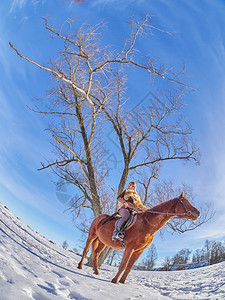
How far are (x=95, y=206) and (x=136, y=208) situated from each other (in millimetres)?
3184

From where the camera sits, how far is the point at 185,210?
3461mm

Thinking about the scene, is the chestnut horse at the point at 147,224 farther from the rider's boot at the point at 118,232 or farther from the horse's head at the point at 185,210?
the rider's boot at the point at 118,232

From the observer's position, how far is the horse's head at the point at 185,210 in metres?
3.41

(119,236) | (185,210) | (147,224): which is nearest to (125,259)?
(119,236)

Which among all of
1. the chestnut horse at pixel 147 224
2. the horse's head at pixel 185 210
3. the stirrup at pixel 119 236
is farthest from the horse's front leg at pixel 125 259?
the horse's head at pixel 185 210

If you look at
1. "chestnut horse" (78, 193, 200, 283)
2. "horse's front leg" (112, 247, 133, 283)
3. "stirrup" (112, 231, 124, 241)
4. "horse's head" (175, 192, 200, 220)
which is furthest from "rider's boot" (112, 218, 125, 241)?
"horse's head" (175, 192, 200, 220)

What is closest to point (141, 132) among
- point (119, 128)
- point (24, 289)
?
point (119, 128)

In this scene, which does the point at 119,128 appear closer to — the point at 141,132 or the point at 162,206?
the point at 141,132

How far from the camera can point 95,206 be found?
6828mm

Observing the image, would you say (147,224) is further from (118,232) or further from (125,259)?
(125,259)

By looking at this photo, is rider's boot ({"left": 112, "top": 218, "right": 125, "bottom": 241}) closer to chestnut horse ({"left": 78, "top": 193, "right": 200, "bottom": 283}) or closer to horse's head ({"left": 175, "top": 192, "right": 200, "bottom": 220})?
chestnut horse ({"left": 78, "top": 193, "right": 200, "bottom": 283})

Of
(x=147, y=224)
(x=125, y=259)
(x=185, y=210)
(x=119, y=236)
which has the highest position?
(x=185, y=210)

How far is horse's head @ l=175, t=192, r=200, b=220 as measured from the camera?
3407mm

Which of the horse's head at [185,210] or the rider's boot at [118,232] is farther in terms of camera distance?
the rider's boot at [118,232]
